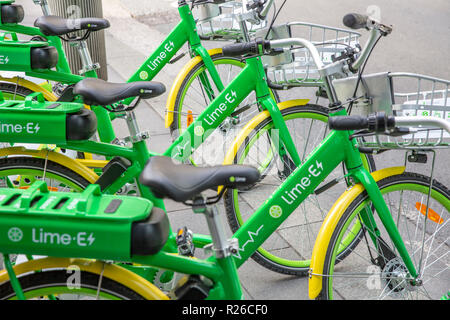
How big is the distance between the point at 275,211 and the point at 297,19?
6.75 m

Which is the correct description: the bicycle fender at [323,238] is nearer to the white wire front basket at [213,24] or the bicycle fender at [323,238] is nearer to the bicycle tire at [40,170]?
the bicycle tire at [40,170]

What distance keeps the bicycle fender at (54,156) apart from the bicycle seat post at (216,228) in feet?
3.84

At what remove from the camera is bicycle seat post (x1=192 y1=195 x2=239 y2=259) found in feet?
6.37

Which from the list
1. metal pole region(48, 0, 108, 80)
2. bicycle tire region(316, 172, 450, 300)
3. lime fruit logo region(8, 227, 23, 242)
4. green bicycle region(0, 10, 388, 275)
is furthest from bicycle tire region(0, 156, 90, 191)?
metal pole region(48, 0, 108, 80)

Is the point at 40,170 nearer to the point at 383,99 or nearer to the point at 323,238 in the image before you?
the point at 323,238

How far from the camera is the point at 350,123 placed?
2.16 m

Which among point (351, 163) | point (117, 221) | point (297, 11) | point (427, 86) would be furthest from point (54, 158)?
point (297, 11)

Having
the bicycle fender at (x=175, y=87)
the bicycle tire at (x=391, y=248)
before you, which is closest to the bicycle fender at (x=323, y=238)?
the bicycle tire at (x=391, y=248)

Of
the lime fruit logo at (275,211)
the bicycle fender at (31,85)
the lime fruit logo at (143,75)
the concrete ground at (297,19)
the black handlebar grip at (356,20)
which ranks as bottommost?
the lime fruit logo at (275,211)

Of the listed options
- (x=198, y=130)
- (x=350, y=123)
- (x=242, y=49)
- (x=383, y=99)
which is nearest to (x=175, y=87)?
(x=198, y=130)

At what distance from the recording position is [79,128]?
277cm

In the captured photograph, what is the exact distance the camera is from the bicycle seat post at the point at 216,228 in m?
1.94

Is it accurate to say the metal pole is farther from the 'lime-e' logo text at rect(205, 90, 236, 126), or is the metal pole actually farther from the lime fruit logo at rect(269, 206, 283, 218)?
the lime fruit logo at rect(269, 206, 283, 218)

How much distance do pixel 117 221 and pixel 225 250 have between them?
1.26 ft
